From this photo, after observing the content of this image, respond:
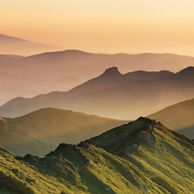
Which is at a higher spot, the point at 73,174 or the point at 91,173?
the point at 91,173

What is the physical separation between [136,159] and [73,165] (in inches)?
2018

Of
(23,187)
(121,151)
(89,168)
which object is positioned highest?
(121,151)

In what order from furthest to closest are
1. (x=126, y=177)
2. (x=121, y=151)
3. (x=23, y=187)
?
(x=121, y=151)
(x=126, y=177)
(x=23, y=187)

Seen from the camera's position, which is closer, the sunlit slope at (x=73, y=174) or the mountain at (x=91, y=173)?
the sunlit slope at (x=73, y=174)

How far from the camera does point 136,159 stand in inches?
6865

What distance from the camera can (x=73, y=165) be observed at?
422 feet

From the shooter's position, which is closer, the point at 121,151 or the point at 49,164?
the point at 49,164

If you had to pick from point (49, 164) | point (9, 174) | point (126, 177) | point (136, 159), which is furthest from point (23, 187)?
point (136, 159)

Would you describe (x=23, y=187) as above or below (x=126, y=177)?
below

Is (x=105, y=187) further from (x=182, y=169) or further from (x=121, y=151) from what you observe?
(x=182, y=169)

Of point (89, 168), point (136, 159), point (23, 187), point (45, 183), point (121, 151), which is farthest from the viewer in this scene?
point (121, 151)

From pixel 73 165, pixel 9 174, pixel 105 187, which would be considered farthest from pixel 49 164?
pixel 9 174

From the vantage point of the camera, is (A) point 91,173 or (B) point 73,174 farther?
(A) point 91,173

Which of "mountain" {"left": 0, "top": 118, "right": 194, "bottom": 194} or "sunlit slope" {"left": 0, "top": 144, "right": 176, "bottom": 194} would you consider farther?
"mountain" {"left": 0, "top": 118, "right": 194, "bottom": 194}
